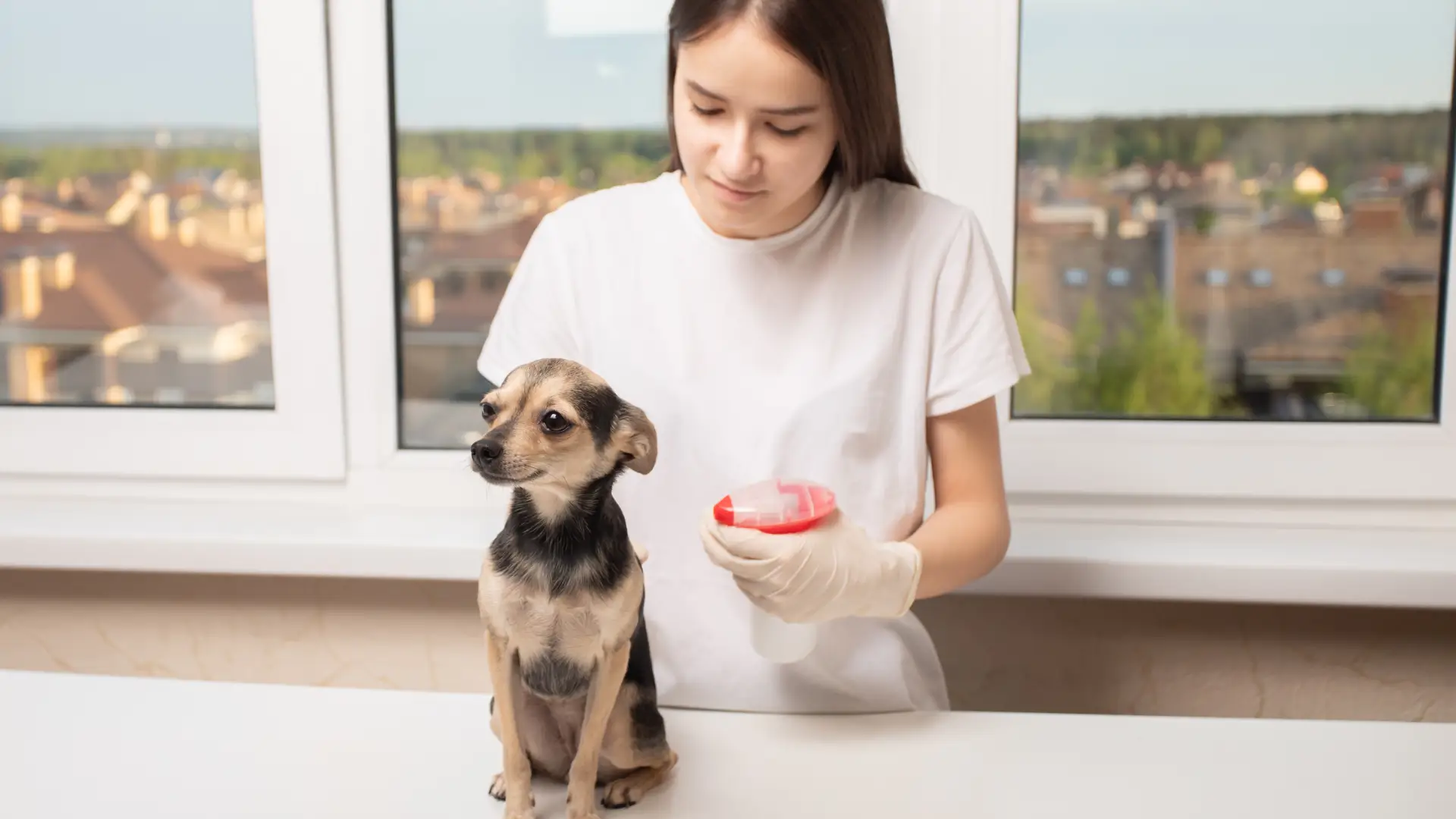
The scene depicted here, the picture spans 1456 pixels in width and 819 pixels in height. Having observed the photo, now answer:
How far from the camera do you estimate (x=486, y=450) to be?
0.75 metres

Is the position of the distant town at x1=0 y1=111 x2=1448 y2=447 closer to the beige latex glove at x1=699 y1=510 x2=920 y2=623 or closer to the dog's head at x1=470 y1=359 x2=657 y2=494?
the beige latex glove at x1=699 y1=510 x2=920 y2=623

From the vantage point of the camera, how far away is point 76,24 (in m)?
1.67

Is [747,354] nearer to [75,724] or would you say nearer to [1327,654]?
[75,724]

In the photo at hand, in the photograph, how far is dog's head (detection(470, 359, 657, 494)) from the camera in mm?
764

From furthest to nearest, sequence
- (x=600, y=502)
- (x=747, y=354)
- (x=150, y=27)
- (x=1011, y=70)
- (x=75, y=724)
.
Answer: (x=150, y=27) < (x=1011, y=70) < (x=747, y=354) < (x=75, y=724) < (x=600, y=502)

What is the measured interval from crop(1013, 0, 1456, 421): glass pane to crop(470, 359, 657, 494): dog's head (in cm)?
92

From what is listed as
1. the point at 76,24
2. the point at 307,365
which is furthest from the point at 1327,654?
the point at 76,24

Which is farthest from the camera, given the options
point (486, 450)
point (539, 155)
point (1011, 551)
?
point (539, 155)

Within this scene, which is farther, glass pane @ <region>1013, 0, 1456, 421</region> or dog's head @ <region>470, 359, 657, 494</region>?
glass pane @ <region>1013, 0, 1456, 421</region>

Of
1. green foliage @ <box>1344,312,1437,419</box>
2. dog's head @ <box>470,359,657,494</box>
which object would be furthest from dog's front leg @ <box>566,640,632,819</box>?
Result: green foliage @ <box>1344,312,1437,419</box>

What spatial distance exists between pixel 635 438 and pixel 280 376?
3.35 feet

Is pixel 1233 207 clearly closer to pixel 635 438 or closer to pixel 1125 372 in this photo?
pixel 1125 372

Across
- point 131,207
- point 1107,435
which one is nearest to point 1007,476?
point 1107,435

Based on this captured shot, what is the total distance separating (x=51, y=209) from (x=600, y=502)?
1.32 metres
